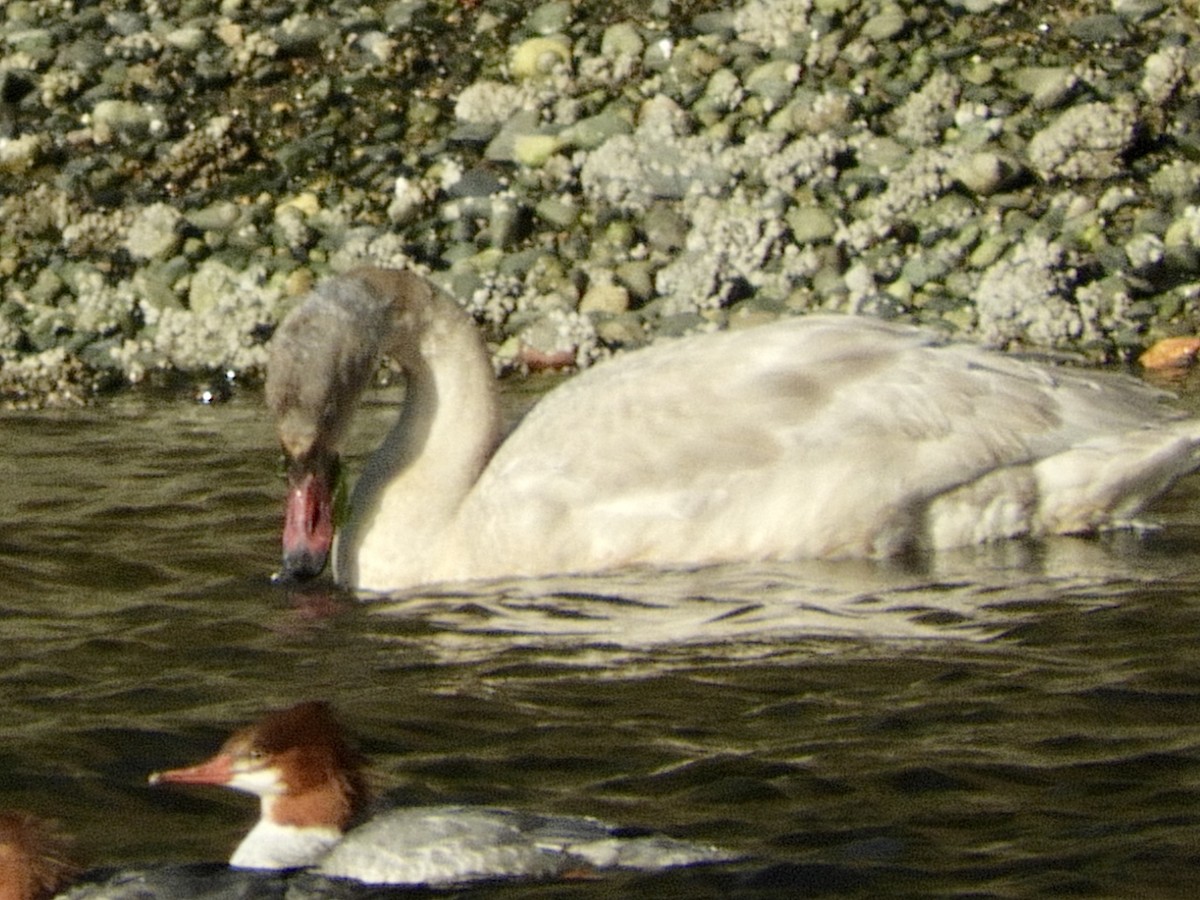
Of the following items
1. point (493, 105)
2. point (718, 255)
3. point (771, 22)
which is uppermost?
point (771, 22)

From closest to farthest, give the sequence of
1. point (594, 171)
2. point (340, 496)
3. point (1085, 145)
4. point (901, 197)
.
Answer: point (340, 496)
point (901, 197)
point (1085, 145)
point (594, 171)

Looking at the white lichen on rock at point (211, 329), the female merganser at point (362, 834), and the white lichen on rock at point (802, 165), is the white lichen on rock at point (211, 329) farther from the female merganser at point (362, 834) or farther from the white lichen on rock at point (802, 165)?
the female merganser at point (362, 834)

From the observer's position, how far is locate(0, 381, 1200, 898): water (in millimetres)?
5180

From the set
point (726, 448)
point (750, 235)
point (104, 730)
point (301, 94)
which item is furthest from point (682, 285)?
point (104, 730)

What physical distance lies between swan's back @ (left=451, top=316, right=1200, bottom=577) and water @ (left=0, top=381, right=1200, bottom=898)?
0.40 ft

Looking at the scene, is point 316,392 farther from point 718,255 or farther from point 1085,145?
point 1085,145

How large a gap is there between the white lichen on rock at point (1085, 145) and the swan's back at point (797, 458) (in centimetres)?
316

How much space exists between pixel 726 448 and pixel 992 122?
4.06 m

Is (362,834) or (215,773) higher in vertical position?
(215,773)

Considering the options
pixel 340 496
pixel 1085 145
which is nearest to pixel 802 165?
pixel 1085 145

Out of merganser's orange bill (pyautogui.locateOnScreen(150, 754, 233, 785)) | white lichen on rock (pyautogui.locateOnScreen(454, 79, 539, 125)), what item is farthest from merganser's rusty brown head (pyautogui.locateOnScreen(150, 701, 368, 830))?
white lichen on rock (pyautogui.locateOnScreen(454, 79, 539, 125))

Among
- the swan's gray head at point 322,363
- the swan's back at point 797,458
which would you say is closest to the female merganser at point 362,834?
the swan's gray head at point 322,363

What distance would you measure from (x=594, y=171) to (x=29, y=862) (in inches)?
270

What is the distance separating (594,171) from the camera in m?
11.2
